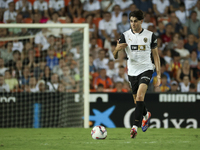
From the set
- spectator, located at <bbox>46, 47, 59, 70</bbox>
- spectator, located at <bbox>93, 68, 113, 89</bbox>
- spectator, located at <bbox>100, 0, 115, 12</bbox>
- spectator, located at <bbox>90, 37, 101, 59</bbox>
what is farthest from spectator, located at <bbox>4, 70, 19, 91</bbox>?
spectator, located at <bbox>100, 0, 115, 12</bbox>

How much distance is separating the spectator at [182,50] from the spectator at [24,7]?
5.49 m

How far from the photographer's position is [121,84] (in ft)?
35.4

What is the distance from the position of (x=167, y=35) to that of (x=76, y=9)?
3496mm

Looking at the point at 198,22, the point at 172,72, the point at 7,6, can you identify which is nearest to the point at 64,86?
the point at 172,72

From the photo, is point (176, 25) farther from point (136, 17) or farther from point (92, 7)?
point (136, 17)

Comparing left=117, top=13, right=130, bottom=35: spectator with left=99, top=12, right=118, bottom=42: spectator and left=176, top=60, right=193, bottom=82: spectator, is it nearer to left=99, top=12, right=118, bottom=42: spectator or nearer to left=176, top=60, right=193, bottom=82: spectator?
left=99, top=12, right=118, bottom=42: spectator

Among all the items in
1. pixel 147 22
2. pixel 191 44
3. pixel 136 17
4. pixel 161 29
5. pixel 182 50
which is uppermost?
pixel 147 22

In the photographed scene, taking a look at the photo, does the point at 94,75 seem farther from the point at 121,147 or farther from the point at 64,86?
the point at 121,147

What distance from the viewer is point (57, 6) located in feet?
44.0

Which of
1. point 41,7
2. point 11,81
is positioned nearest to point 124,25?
point 41,7

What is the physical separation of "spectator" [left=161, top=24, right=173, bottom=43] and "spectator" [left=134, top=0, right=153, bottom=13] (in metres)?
1.08

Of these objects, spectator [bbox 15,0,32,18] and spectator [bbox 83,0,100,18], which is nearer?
spectator [bbox 15,0,32,18]

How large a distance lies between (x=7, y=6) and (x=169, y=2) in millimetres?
6171

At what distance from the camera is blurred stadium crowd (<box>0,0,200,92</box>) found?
33.6 ft
